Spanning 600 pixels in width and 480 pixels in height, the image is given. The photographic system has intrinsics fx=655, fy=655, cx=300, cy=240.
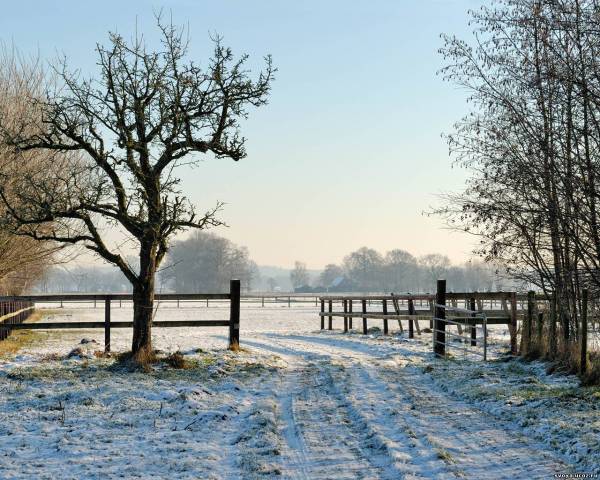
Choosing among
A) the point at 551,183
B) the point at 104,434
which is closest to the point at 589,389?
the point at 551,183

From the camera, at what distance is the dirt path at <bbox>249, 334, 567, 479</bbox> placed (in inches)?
254

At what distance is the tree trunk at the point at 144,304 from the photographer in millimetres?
13280

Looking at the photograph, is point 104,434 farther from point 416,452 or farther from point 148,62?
point 148,62

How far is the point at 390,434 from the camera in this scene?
7828 millimetres

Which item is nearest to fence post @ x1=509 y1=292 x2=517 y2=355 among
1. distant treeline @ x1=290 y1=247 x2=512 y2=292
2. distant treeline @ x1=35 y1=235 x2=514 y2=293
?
distant treeline @ x1=35 y1=235 x2=514 y2=293

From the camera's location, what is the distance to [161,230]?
13070mm

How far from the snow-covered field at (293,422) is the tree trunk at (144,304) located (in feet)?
1.96

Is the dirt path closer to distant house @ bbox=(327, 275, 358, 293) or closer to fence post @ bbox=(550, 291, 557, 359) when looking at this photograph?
Answer: fence post @ bbox=(550, 291, 557, 359)

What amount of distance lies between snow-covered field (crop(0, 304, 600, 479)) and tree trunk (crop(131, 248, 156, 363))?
60cm

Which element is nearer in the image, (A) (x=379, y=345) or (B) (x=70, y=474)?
(B) (x=70, y=474)

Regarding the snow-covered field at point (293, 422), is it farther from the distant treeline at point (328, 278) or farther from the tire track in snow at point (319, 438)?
the distant treeline at point (328, 278)

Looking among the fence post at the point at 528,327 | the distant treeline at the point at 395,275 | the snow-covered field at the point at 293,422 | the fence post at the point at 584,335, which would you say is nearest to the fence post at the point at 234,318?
the snow-covered field at the point at 293,422

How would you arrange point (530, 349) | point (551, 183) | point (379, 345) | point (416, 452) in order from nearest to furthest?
point (416, 452) → point (551, 183) → point (530, 349) → point (379, 345)

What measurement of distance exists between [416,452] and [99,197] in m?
8.04
